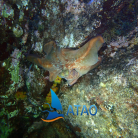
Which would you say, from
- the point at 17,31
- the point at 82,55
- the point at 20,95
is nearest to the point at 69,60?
the point at 82,55

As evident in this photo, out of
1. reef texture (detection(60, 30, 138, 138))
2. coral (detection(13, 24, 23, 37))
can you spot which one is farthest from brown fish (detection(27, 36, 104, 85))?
coral (detection(13, 24, 23, 37))

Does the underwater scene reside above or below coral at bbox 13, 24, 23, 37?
below

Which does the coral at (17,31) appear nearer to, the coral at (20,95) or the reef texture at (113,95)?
the coral at (20,95)

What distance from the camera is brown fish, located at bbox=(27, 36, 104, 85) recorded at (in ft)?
7.75

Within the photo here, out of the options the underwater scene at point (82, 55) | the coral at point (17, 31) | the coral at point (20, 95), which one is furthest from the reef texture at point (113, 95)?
the coral at point (17, 31)

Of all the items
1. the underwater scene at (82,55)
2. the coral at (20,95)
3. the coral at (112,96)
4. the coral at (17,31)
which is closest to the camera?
the coral at (112,96)

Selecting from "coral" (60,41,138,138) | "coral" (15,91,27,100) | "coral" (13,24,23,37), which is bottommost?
"coral" (60,41,138,138)

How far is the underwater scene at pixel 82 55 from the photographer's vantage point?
212 centimetres

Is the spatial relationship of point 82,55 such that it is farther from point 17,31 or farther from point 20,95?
point 20,95

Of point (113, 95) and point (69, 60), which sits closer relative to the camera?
point (113, 95)

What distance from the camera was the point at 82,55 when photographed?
7.97 ft

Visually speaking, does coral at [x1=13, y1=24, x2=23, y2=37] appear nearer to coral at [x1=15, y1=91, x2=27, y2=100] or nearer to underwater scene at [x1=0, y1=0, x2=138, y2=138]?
underwater scene at [x1=0, y1=0, x2=138, y2=138]

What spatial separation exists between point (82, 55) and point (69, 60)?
36 cm

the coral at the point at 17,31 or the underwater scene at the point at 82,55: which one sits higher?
the coral at the point at 17,31
